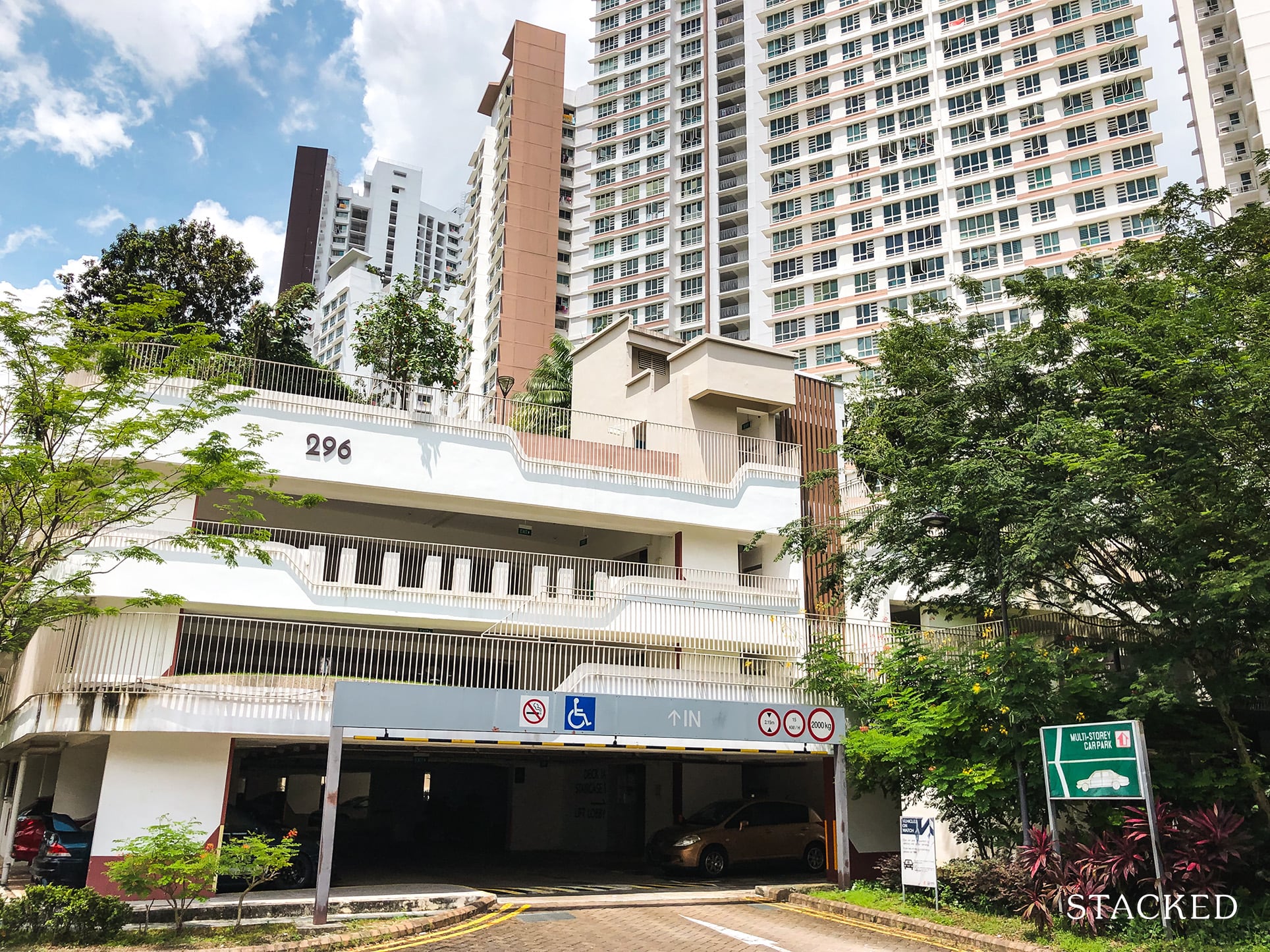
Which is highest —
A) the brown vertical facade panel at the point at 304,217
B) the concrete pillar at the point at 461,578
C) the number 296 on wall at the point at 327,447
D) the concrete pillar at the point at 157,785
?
the brown vertical facade panel at the point at 304,217

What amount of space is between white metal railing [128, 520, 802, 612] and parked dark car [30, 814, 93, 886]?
16.7 ft

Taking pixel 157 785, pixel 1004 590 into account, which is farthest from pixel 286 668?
pixel 1004 590

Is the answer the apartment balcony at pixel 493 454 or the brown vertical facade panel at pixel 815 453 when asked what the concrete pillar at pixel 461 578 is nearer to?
the apartment balcony at pixel 493 454

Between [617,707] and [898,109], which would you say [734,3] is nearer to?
[898,109]

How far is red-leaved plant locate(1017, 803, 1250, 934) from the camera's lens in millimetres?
12344

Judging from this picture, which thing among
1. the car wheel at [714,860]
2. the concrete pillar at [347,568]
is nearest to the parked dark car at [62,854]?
the concrete pillar at [347,568]

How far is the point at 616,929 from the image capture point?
13531mm

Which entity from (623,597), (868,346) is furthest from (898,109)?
(623,597)

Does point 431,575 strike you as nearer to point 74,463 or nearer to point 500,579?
point 500,579

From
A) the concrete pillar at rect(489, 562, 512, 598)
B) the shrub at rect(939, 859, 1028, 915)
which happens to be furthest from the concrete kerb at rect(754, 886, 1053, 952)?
the concrete pillar at rect(489, 562, 512, 598)

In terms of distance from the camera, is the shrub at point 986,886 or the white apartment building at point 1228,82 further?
the white apartment building at point 1228,82

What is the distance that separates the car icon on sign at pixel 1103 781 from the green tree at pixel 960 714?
2.34m

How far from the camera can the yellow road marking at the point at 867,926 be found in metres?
12.9

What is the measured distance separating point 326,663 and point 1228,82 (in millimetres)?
77686
